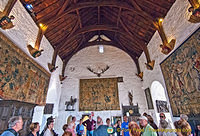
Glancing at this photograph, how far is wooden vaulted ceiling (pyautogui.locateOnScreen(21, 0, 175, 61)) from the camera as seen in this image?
4.54m

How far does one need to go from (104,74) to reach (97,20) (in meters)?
3.90

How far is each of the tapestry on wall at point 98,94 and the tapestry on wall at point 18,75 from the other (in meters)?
2.92

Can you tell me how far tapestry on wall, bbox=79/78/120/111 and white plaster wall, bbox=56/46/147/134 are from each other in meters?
0.28

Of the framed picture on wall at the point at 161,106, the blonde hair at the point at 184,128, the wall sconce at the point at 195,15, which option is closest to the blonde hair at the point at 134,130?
the blonde hair at the point at 184,128

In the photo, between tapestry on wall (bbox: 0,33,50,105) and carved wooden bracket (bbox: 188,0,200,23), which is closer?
carved wooden bracket (bbox: 188,0,200,23)

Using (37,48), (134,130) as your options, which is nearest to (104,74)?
(37,48)

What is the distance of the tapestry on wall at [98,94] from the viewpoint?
23.0ft

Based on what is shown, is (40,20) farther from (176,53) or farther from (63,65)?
(176,53)

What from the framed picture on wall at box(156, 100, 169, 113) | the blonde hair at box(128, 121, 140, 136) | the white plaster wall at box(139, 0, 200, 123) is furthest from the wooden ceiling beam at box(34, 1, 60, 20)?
the framed picture on wall at box(156, 100, 169, 113)

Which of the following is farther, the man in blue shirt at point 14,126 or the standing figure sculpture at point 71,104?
the standing figure sculpture at point 71,104

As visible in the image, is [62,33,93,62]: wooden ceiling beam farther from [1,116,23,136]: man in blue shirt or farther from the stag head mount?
[1,116,23,136]: man in blue shirt

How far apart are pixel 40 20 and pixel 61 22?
1.21 metres

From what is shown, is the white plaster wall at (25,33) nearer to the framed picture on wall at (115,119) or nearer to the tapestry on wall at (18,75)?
the tapestry on wall at (18,75)

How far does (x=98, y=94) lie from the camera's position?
24.2ft
